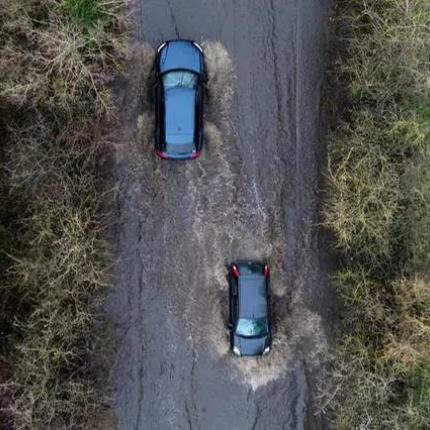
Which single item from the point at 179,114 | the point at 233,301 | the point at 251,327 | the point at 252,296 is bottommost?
the point at 251,327

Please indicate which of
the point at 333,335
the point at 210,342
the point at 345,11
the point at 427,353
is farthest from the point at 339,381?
the point at 345,11

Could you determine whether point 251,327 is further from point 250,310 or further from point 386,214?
point 386,214

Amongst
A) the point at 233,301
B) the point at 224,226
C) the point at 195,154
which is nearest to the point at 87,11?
the point at 195,154

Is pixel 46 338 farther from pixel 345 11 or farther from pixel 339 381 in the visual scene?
pixel 345 11

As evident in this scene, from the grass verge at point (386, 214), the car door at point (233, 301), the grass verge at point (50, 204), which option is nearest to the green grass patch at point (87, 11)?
the grass verge at point (50, 204)

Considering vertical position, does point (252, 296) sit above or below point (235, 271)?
below

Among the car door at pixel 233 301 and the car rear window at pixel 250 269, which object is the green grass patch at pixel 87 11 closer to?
the car rear window at pixel 250 269
